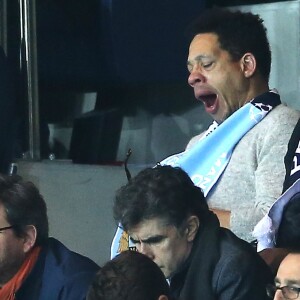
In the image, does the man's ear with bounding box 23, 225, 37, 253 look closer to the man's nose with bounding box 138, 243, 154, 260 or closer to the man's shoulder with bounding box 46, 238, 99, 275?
the man's shoulder with bounding box 46, 238, 99, 275

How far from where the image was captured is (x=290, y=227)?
2736 millimetres

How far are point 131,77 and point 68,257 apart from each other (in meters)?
1.76

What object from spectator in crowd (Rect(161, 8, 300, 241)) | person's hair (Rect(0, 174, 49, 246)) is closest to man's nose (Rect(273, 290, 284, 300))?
spectator in crowd (Rect(161, 8, 300, 241))

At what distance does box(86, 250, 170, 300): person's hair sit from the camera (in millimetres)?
2449

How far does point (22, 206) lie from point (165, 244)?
2.20 feet

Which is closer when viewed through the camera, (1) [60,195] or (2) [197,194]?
(2) [197,194]

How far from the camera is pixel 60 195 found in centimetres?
475

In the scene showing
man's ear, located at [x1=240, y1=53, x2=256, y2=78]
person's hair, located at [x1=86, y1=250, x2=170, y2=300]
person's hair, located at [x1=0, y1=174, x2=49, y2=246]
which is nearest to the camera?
person's hair, located at [x1=86, y1=250, x2=170, y2=300]

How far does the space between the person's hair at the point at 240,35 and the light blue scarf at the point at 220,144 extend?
0.14 m

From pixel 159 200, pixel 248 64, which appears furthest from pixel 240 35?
pixel 159 200

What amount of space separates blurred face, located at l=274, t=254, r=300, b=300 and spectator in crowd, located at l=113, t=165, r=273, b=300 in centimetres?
35

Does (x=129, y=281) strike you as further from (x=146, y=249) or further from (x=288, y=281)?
(x=146, y=249)

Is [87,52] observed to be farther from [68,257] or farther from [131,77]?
[68,257]

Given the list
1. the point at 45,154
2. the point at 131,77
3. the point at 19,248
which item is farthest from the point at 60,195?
the point at 19,248
